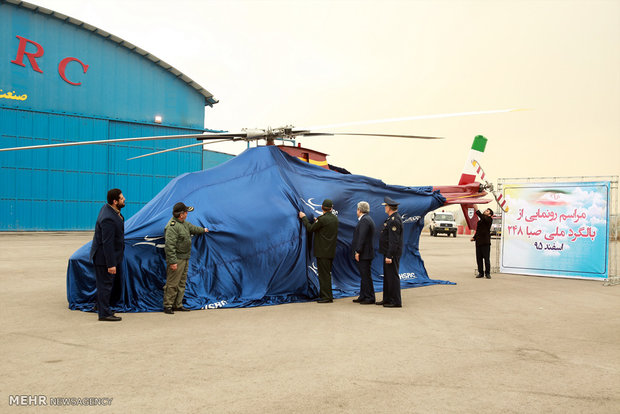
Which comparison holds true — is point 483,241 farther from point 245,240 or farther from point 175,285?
point 175,285

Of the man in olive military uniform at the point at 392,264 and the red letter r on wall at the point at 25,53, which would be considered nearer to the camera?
the man in olive military uniform at the point at 392,264

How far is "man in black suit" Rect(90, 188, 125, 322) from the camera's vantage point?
23.6 ft

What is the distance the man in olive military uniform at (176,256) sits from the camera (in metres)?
7.86

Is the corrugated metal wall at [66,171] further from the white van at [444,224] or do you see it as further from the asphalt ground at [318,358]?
the asphalt ground at [318,358]

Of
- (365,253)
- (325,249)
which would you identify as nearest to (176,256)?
(325,249)

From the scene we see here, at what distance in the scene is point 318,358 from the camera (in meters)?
5.28

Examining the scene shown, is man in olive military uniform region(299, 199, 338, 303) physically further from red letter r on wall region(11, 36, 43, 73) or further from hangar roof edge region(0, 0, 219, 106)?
hangar roof edge region(0, 0, 219, 106)

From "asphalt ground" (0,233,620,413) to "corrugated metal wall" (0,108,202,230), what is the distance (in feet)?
74.6

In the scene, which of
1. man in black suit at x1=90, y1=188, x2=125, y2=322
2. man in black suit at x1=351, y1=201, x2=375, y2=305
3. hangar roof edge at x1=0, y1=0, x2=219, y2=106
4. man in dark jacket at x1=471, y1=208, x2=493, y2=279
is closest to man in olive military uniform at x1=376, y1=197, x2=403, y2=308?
man in black suit at x1=351, y1=201, x2=375, y2=305

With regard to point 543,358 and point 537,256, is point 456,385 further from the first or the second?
point 537,256

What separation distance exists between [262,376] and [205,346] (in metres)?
1.32

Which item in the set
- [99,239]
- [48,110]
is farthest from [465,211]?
[48,110]

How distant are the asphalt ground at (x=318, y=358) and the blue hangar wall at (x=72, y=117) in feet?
74.9

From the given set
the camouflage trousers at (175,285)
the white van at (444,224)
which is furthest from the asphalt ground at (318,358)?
the white van at (444,224)
